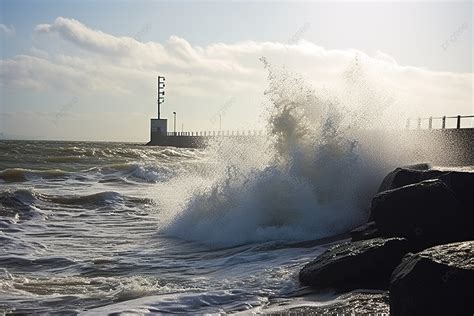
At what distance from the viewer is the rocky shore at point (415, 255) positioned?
4168 mm

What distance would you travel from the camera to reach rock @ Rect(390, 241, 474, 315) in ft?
13.5

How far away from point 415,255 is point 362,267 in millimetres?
1387

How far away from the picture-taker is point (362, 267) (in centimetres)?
588

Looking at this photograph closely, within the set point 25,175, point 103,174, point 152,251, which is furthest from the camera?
point 103,174

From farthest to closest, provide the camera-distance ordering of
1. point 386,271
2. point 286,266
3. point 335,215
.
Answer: point 335,215, point 286,266, point 386,271

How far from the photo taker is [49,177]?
23453 mm

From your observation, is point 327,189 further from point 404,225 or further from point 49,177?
point 49,177

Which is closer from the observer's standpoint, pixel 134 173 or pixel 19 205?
pixel 19 205

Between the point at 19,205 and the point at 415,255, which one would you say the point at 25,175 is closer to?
the point at 19,205

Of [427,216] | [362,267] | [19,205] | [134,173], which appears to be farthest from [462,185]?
[134,173]

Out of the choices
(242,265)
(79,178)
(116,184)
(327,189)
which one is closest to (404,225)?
(242,265)

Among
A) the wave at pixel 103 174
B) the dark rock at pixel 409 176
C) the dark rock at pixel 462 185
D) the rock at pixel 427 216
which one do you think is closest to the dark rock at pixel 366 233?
the rock at pixel 427 216

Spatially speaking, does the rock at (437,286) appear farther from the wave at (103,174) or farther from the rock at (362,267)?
the wave at (103,174)

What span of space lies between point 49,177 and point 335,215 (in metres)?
16.5
